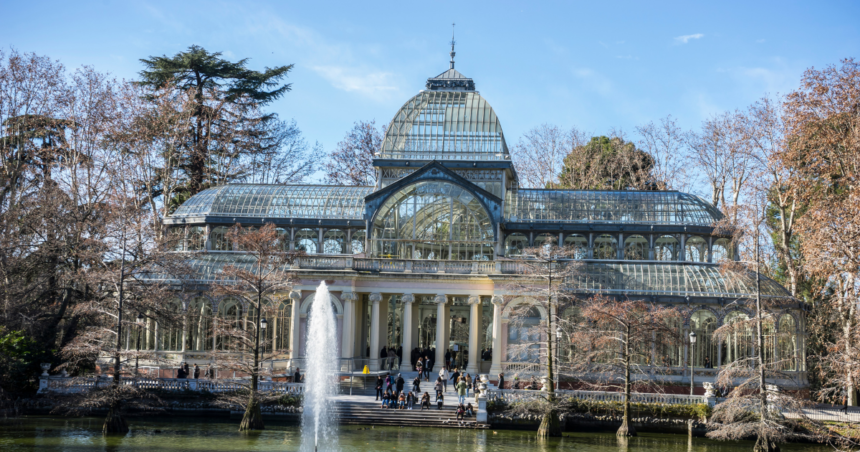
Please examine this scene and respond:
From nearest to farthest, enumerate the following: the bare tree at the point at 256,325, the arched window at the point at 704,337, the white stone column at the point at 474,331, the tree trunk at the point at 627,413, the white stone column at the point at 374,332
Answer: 1. the bare tree at the point at 256,325
2. the tree trunk at the point at 627,413
3. the arched window at the point at 704,337
4. the white stone column at the point at 374,332
5. the white stone column at the point at 474,331

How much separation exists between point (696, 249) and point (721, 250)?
1576 mm

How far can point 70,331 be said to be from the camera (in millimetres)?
38906

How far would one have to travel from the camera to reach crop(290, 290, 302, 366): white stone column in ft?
146

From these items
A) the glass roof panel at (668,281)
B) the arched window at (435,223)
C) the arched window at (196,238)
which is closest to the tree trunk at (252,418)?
the arched window at (435,223)

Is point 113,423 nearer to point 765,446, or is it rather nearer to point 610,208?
point 765,446

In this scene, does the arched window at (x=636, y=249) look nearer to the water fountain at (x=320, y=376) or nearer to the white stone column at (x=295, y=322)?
the water fountain at (x=320, y=376)

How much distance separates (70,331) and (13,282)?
5256mm

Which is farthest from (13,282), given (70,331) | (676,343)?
(676,343)

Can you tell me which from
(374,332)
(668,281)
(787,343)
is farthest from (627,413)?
(374,332)

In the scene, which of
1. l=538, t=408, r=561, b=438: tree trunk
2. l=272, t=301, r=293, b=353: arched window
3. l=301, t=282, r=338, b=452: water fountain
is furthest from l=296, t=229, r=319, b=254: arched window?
l=538, t=408, r=561, b=438: tree trunk

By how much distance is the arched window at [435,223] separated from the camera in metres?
47.8

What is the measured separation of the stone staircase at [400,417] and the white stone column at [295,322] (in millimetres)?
7788

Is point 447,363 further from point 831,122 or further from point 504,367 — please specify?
point 831,122

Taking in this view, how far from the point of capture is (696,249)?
49094 mm
